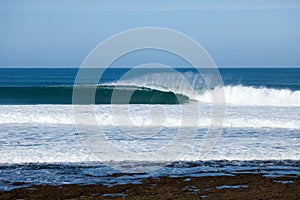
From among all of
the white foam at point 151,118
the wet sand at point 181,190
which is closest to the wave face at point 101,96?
the white foam at point 151,118

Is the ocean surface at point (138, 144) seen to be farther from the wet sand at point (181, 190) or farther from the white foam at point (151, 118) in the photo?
the wet sand at point (181, 190)

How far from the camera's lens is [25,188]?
884 cm

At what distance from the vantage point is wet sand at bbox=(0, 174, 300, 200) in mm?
8281

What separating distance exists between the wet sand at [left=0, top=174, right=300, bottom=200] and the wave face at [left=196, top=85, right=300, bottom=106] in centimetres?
1971

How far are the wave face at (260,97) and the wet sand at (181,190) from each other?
19.7 m

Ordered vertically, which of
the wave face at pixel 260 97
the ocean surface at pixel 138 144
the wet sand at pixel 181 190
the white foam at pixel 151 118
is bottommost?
the wet sand at pixel 181 190

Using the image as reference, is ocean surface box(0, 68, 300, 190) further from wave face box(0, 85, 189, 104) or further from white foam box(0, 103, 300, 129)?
wave face box(0, 85, 189, 104)

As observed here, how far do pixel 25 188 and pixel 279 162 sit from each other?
19.6 ft

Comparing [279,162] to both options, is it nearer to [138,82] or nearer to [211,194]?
[211,194]

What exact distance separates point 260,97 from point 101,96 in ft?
39.4

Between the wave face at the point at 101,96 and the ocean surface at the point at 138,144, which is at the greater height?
the wave face at the point at 101,96

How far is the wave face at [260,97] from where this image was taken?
29.3 metres

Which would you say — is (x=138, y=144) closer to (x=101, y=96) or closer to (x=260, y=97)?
(x=260, y=97)

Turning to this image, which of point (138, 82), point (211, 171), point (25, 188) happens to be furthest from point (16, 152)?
point (138, 82)
